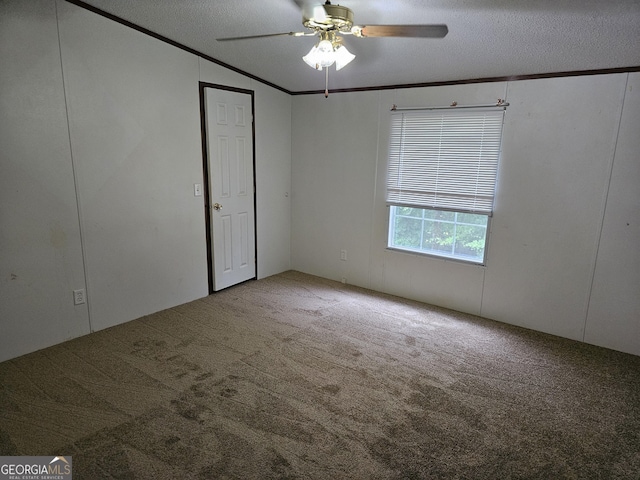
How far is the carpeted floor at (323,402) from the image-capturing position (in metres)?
1.92

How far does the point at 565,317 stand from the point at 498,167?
4.65 feet

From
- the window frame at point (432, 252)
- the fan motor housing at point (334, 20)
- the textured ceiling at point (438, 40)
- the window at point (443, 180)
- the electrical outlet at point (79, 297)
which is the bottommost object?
the electrical outlet at point (79, 297)

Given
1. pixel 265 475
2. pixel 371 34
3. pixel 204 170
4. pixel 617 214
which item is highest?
pixel 371 34

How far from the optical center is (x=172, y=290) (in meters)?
3.75

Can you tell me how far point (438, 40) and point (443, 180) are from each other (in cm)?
132

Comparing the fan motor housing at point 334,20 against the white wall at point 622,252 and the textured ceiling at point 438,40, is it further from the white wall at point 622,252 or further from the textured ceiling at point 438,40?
the white wall at point 622,252

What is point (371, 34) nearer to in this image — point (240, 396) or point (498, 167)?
point (498, 167)

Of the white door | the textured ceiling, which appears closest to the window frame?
the textured ceiling

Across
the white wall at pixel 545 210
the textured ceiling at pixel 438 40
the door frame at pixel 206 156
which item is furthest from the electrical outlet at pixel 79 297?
the white wall at pixel 545 210

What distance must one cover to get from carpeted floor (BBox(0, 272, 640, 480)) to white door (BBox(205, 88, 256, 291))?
0.88 m

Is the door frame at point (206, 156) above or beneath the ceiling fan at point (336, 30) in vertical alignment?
beneath

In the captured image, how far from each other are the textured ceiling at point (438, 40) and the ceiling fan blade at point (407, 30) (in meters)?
0.36

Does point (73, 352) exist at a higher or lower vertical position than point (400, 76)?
lower

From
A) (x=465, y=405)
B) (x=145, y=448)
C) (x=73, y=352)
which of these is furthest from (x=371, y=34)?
(x=73, y=352)
